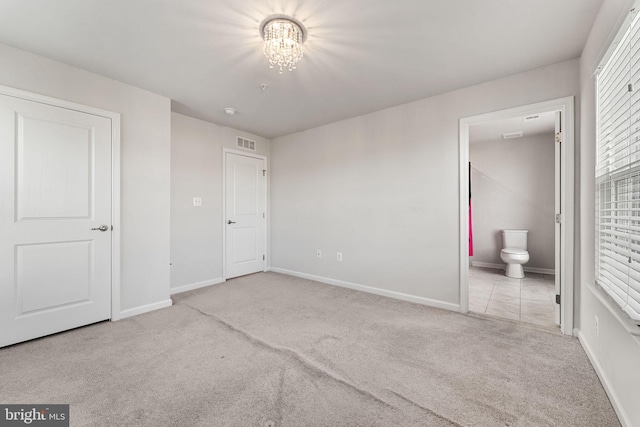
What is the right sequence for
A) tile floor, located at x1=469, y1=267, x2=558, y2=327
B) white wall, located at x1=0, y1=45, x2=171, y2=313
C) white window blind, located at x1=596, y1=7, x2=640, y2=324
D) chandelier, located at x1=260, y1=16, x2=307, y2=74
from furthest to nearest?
tile floor, located at x1=469, y1=267, x2=558, y2=327 → white wall, located at x1=0, y1=45, x2=171, y2=313 → chandelier, located at x1=260, y1=16, x2=307, y2=74 → white window blind, located at x1=596, y1=7, x2=640, y2=324

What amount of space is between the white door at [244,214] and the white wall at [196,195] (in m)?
0.16

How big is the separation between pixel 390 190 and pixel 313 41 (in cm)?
199

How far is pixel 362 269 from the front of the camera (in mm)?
3779

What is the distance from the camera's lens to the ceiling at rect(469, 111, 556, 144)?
13.0 ft

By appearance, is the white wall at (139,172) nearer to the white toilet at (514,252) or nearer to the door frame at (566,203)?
the door frame at (566,203)

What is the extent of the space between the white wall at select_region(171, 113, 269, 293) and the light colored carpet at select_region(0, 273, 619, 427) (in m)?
1.04

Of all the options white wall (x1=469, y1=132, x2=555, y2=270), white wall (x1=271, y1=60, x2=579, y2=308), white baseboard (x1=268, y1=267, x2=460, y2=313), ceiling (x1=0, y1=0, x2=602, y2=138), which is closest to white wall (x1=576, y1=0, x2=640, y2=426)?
ceiling (x1=0, y1=0, x2=602, y2=138)

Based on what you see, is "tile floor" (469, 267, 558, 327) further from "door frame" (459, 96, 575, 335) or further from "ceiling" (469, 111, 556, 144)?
"ceiling" (469, 111, 556, 144)

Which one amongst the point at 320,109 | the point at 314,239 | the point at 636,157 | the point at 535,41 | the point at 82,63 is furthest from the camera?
the point at 314,239

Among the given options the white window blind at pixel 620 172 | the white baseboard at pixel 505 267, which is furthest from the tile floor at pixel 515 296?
the white window blind at pixel 620 172

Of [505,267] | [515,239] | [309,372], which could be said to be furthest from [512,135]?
[309,372]

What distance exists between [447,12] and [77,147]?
3.32 meters

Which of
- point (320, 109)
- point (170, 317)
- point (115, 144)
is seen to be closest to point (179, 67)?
point (115, 144)

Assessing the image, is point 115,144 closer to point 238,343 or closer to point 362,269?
point 238,343
